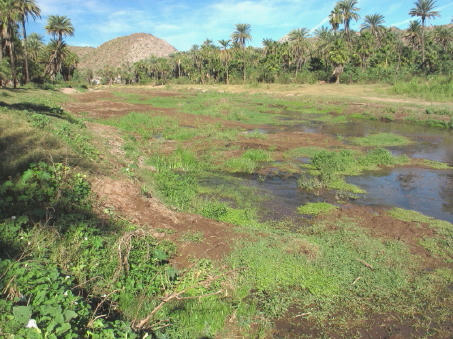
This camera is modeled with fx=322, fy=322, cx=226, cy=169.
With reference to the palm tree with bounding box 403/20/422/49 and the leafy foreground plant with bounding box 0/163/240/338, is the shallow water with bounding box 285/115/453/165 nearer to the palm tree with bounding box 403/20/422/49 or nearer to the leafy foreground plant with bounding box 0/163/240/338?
the leafy foreground plant with bounding box 0/163/240/338

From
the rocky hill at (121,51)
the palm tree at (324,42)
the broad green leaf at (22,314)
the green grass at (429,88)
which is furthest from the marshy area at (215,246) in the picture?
the rocky hill at (121,51)

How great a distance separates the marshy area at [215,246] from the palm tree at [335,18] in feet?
174

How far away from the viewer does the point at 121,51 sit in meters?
140

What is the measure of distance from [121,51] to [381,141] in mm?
142271

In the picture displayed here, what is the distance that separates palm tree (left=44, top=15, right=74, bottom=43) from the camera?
5116 cm

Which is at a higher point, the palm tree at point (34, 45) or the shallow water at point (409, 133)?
the palm tree at point (34, 45)

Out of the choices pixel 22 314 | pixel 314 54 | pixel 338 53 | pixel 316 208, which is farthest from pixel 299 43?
pixel 22 314

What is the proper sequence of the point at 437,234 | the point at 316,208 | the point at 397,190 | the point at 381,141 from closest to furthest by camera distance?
the point at 437,234, the point at 316,208, the point at 397,190, the point at 381,141

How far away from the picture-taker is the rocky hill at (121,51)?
132 metres

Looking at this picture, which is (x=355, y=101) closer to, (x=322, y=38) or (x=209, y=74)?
(x=322, y=38)

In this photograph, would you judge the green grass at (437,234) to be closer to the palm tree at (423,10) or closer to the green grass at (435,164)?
the green grass at (435,164)

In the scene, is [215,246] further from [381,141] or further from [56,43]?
[56,43]

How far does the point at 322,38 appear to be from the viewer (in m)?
58.8

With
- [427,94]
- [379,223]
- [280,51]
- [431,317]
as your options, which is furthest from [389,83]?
[431,317]
